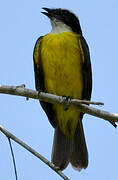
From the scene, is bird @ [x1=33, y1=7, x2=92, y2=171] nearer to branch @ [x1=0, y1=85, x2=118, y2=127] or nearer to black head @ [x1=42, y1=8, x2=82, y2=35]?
black head @ [x1=42, y1=8, x2=82, y2=35]

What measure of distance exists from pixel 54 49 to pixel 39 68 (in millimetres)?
429

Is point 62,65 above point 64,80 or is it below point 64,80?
above

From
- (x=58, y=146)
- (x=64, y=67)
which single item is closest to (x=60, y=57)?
(x=64, y=67)

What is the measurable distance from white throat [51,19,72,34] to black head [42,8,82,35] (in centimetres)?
6

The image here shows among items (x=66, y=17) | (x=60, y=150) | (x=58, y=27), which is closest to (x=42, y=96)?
(x=60, y=150)

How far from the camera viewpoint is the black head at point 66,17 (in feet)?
24.5

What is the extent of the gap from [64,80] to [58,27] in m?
1.13

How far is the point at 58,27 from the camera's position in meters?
7.39

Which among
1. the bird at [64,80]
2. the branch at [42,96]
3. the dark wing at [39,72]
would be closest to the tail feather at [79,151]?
the bird at [64,80]

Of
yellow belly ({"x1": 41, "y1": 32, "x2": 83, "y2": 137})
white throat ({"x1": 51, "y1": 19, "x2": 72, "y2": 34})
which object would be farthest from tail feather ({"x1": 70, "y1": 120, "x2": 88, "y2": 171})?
white throat ({"x1": 51, "y1": 19, "x2": 72, "y2": 34})

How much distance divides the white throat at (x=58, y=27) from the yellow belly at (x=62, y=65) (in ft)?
0.75

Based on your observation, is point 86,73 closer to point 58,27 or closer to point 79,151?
point 58,27

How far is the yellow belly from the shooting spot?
678cm

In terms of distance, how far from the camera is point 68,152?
7039 mm
